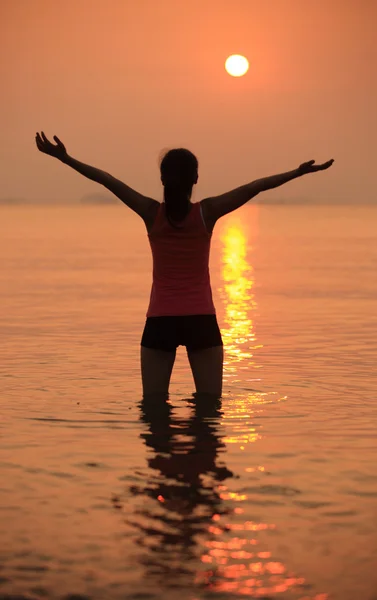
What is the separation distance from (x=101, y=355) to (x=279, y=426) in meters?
4.54

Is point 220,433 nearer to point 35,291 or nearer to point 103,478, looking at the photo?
point 103,478

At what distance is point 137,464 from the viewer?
7371 millimetres

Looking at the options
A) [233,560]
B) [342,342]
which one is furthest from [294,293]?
[233,560]

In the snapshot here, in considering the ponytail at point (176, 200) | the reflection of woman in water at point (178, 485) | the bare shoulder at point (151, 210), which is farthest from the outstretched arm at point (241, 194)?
the reflection of woman in water at point (178, 485)

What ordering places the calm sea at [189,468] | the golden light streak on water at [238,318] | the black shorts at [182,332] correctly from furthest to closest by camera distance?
1. the golden light streak on water at [238,318]
2. the black shorts at [182,332]
3. the calm sea at [189,468]

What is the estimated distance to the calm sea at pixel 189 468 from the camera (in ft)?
16.9

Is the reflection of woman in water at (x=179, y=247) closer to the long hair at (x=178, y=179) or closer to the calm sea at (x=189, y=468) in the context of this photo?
the long hair at (x=178, y=179)

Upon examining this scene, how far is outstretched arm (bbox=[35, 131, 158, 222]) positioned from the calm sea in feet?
5.12

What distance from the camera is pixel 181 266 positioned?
770 centimetres

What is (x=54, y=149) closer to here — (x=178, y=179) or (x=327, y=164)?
(x=178, y=179)

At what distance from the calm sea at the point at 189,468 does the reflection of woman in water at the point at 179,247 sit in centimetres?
68

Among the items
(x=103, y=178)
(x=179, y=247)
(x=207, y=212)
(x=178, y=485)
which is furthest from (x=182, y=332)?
(x=178, y=485)

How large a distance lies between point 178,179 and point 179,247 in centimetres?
45

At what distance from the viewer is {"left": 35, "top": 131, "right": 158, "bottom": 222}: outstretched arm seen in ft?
24.3
